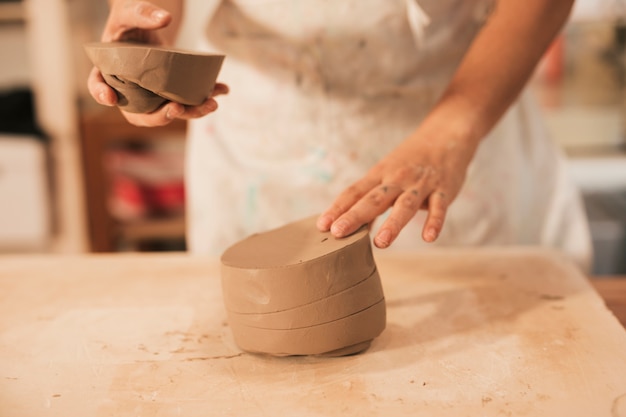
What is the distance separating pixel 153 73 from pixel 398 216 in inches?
13.4

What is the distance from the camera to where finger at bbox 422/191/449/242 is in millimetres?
852

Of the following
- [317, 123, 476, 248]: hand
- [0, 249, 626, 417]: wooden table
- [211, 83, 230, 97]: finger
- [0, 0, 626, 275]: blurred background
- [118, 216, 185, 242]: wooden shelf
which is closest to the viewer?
[0, 249, 626, 417]: wooden table

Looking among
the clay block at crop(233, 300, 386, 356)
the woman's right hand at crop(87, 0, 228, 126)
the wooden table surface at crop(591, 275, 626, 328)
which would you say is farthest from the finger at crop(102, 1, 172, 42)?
the wooden table surface at crop(591, 275, 626, 328)

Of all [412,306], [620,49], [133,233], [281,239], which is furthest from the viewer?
[133,233]

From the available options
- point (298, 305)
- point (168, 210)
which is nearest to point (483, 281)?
point (298, 305)

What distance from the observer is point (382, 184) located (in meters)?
0.89

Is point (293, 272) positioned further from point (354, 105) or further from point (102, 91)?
point (354, 105)

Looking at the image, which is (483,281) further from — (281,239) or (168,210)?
(168,210)

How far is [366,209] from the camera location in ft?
2.78

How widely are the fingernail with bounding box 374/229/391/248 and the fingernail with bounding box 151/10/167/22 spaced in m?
0.38

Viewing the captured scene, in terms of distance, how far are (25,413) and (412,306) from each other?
19.9 inches

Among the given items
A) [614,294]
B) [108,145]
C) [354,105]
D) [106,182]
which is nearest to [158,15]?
[354,105]

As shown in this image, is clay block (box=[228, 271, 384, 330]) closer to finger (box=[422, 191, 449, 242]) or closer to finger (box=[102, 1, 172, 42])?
finger (box=[422, 191, 449, 242])

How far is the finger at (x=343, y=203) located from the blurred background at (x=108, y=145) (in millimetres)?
1305
